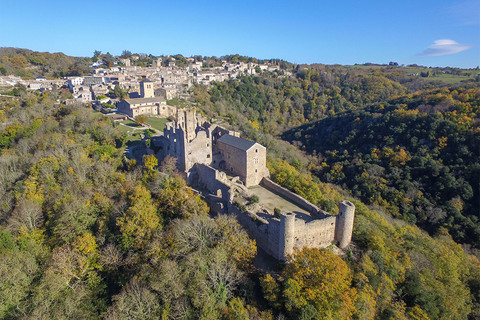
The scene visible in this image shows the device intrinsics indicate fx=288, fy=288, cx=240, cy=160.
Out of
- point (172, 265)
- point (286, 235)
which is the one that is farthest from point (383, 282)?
point (172, 265)

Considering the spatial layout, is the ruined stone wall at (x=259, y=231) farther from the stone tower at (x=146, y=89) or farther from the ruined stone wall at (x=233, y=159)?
the stone tower at (x=146, y=89)

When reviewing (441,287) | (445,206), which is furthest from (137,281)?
(445,206)

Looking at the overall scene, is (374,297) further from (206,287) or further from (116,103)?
(116,103)

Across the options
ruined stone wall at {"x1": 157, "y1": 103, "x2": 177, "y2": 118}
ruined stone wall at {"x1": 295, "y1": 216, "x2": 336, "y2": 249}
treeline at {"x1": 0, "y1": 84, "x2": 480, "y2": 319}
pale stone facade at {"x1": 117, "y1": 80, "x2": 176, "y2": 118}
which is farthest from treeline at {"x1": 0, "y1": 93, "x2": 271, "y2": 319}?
ruined stone wall at {"x1": 157, "y1": 103, "x2": 177, "y2": 118}

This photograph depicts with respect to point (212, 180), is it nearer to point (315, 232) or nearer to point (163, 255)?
point (163, 255)

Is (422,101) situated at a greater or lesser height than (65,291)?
greater

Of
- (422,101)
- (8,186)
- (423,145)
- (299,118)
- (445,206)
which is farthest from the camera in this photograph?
(299,118)
